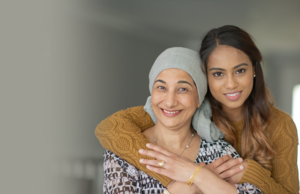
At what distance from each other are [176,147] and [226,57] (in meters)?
0.65

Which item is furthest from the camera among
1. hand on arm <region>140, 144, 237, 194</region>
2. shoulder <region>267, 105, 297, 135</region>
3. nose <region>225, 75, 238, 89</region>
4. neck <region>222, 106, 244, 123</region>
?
neck <region>222, 106, 244, 123</region>

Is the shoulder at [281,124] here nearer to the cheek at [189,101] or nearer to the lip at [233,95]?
the lip at [233,95]

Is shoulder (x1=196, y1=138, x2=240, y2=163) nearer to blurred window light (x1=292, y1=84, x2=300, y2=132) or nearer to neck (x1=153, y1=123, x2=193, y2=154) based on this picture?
neck (x1=153, y1=123, x2=193, y2=154)

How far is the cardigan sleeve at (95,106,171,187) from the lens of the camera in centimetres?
162

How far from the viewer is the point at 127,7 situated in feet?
11.4

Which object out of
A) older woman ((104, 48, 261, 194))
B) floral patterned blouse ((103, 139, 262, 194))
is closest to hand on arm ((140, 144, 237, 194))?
older woman ((104, 48, 261, 194))

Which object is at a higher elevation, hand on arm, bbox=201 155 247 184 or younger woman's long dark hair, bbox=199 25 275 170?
younger woman's long dark hair, bbox=199 25 275 170

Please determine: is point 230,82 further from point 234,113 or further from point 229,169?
point 229,169

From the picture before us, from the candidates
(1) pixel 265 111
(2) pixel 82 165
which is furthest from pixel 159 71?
(2) pixel 82 165

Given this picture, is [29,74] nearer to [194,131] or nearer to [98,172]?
[194,131]

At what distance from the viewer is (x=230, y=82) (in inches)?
70.8

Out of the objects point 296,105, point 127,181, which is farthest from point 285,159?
point 296,105

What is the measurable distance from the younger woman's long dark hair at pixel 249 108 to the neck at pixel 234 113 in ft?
0.12

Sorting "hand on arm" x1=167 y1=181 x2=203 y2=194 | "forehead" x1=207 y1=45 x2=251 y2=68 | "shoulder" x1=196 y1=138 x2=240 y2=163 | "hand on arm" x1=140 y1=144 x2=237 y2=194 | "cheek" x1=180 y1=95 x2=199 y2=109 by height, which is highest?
"forehead" x1=207 y1=45 x2=251 y2=68
